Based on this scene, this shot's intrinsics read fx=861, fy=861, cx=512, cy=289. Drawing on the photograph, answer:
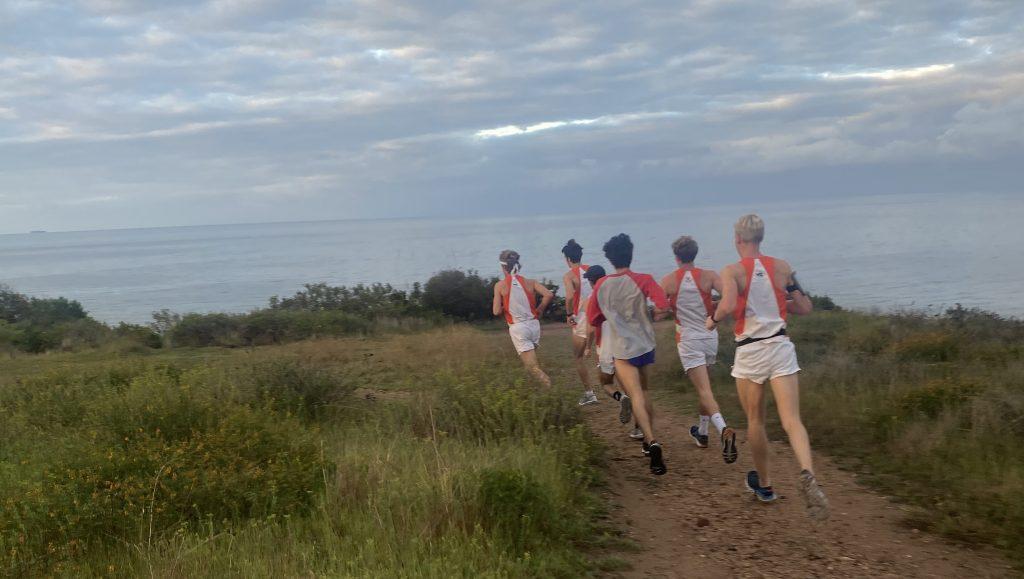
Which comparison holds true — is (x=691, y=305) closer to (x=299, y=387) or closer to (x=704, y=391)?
(x=704, y=391)

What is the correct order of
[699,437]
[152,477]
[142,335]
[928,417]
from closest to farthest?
[152,477] → [928,417] → [699,437] → [142,335]

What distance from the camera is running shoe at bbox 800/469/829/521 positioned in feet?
18.0

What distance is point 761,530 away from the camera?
5.93 m

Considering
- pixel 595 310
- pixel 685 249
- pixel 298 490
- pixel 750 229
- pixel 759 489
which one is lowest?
pixel 759 489

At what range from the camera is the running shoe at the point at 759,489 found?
6477 mm

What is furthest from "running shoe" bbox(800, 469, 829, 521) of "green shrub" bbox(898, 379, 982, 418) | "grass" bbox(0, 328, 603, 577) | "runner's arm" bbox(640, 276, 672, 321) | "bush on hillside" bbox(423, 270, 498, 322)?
"bush on hillside" bbox(423, 270, 498, 322)

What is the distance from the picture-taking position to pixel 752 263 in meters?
6.14

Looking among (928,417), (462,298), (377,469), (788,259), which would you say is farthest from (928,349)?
(788,259)

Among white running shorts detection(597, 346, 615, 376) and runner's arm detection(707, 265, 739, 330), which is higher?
runner's arm detection(707, 265, 739, 330)

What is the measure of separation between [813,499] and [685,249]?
2.80m

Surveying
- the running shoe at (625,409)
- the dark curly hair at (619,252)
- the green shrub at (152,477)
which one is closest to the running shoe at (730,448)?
the running shoe at (625,409)

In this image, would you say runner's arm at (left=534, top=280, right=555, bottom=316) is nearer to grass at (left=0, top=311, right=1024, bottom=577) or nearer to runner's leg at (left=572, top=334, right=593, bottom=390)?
runner's leg at (left=572, top=334, right=593, bottom=390)

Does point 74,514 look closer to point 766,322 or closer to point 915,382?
point 766,322

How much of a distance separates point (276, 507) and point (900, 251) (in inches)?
2393
